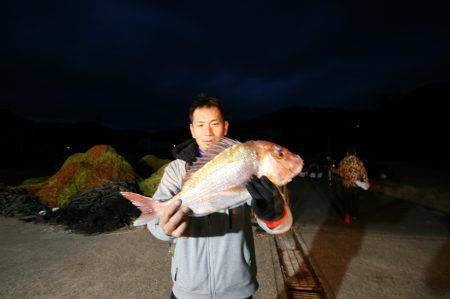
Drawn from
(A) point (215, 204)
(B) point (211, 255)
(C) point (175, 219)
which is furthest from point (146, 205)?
(B) point (211, 255)

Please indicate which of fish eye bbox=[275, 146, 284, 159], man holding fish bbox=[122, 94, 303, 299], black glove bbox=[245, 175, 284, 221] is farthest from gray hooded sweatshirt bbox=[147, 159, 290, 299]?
fish eye bbox=[275, 146, 284, 159]

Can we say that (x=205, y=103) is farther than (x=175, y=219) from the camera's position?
Yes

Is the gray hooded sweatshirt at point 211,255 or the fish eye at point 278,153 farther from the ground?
the fish eye at point 278,153

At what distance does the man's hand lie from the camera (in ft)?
5.50

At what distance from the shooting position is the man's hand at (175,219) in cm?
168

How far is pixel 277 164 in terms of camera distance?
Result: 1.75 meters

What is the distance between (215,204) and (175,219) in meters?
0.30

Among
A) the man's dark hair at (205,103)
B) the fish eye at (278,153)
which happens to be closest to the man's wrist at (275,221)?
the fish eye at (278,153)

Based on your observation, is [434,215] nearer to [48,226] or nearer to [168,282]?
[168,282]

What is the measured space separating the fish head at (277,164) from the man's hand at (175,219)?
0.63 metres

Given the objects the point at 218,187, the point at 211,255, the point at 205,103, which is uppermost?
the point at 205,103

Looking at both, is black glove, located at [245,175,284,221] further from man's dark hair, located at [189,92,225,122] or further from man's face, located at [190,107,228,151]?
man's dark hair, located at [189,92,225,122]

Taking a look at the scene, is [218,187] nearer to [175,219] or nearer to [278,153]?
[175,219]

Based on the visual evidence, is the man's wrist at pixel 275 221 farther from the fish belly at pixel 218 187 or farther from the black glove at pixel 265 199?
the fish belly at pixel 218 187
